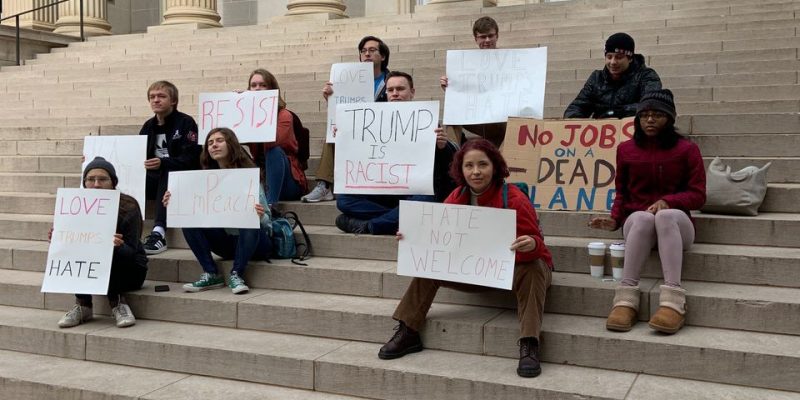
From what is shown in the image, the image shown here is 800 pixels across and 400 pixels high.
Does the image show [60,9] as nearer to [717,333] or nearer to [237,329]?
[237,329]

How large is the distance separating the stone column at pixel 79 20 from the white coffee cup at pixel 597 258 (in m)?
15.2

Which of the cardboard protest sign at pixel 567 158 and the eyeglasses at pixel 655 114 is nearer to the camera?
the eyeglasses at pixel 655 114

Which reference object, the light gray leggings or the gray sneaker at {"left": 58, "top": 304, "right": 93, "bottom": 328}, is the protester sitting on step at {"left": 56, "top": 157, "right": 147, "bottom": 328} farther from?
the light gray leggings

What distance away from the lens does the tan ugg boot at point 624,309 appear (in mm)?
4430

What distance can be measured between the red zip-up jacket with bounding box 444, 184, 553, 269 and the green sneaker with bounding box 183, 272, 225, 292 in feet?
6.37

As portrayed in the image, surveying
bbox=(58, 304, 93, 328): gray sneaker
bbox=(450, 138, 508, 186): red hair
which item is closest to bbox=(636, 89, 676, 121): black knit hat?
bbox=(450, 138, 508, 186): red hair

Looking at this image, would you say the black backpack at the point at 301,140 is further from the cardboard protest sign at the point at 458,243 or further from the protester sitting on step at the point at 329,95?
the cardboard protest sign at the point at 458,243

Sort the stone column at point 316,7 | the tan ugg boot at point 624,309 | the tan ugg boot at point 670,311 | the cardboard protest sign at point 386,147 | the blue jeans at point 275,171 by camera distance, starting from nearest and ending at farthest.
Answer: the tan ugg boot at point 670,311 < the tan ugg boot at point 624,309 < the cardboard protest sign at point 386,147 < the blue jeans at point 275,171 < the stone column at point 316,7

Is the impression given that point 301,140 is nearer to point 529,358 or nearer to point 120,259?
point 120,259

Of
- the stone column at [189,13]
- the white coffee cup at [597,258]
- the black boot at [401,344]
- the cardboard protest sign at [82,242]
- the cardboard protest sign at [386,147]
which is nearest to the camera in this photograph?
the black boot at [401,344]

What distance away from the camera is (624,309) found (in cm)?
448

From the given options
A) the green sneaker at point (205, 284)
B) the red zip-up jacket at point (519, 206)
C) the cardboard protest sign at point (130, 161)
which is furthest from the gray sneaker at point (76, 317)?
the red zip-up jacket at point (519, 206)

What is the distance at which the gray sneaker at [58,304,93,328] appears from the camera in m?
5.45

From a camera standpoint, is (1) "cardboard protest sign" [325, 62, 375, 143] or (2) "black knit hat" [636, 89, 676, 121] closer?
(2) "black knit hat" [636, 89, 676, 121]
